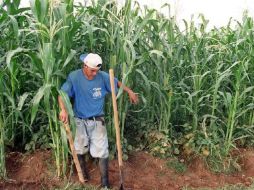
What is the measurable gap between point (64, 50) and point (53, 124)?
84 centimetres

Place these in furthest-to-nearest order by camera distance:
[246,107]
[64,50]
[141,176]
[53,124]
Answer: [246,107]
[141,176]
[53,124]
[64,50]

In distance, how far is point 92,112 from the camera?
13.6 ft

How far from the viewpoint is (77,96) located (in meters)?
4.10

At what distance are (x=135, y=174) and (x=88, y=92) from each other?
1220 millimetres

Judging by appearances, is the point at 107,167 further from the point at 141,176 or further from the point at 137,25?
the point at 137,25

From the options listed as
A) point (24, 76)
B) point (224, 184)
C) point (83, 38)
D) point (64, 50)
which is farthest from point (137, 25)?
point (224, 184)

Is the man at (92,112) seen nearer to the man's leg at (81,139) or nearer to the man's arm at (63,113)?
the man's leg at (81,139)

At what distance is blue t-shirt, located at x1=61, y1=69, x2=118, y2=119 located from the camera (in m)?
4.02

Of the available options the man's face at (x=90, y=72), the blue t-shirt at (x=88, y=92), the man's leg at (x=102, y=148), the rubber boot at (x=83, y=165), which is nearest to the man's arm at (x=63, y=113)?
the blue t-shirt at (x=88, y=92)

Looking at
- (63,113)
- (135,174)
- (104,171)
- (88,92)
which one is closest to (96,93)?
(88,92)

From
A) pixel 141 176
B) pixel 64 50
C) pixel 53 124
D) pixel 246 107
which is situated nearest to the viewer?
pixel 64 50

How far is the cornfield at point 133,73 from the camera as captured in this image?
3844 millimetres

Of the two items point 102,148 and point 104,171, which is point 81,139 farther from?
point 104,171

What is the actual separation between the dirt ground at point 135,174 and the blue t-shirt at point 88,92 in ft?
2.39
